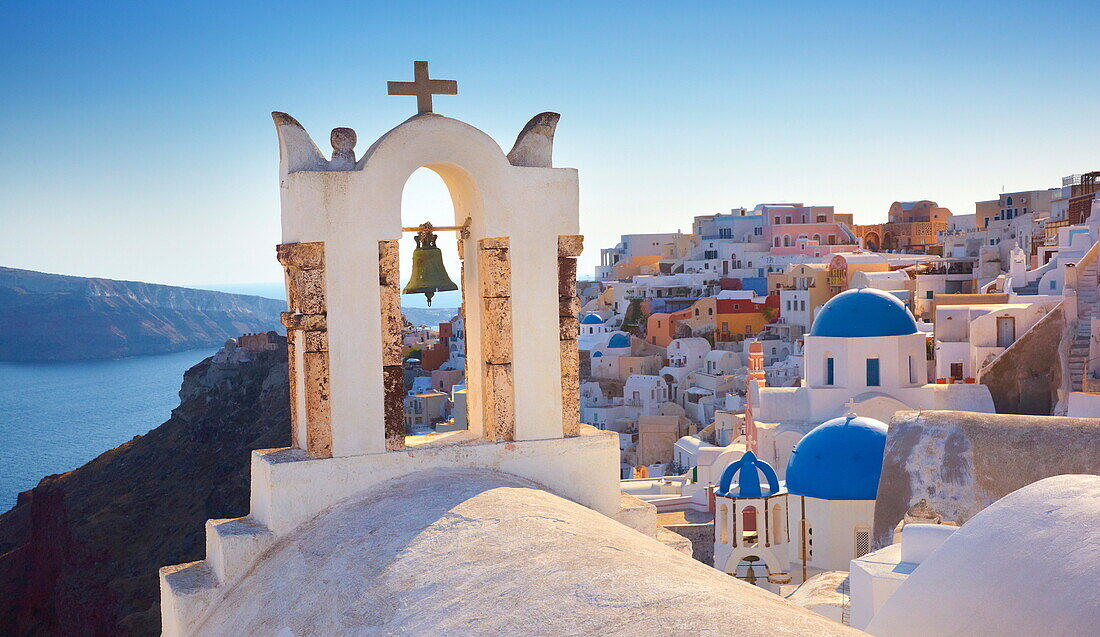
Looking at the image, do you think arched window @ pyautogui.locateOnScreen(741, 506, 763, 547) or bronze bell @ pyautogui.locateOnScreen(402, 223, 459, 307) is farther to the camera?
arched window @ pyautogui.locateOnScreen(741, 506, 763, 547)

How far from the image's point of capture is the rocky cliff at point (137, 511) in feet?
110

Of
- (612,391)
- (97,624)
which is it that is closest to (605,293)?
(612,391)

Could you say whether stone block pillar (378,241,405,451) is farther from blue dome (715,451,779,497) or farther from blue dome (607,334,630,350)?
blue dome (607,334,630,350)

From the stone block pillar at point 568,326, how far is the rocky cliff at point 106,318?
292 feet

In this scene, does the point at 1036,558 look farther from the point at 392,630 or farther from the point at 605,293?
the point at 605,293

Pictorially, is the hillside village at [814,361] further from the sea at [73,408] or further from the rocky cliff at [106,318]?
the rocky cliff at [106,318]

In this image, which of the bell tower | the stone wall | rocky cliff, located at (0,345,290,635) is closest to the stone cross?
the bell tower

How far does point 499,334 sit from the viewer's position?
523 centimetres

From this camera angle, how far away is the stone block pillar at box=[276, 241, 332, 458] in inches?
193

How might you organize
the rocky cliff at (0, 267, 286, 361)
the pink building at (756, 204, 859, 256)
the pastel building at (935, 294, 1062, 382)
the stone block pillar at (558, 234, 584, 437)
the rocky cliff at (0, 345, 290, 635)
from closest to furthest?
the stone block pillar at (558, 234, 584, 437), the pastel building at (935, 294, 1062, 382), the rocky cliff at (0, 345, 290, 635), the pink building at (756, 204, 859, 256), the rocky cliff at (0, 267, 286, 361)

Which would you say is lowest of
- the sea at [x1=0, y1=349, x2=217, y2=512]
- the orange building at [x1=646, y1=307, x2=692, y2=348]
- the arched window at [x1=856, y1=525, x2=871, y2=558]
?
the sea at [x1=0, y1=349, x2=217, y2=512]

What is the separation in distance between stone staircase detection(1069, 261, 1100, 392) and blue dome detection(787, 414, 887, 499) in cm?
729

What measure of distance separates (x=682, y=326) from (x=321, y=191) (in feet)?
132

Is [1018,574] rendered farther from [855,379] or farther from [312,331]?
[855,379]
